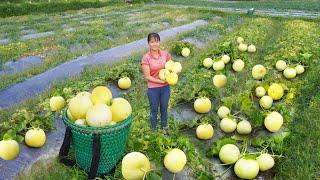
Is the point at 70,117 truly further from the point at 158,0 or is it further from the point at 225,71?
the point at 158,0

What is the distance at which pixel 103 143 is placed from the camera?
4.68 m

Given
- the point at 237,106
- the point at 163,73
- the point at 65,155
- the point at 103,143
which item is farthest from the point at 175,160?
the point at 237,106

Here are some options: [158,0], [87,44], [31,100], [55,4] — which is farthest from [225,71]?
[158,0]

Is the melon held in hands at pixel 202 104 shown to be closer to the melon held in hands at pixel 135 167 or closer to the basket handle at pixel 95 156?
the basket handle at pixel 95 156

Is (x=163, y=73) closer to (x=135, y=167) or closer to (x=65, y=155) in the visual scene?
(x=65, y=155)

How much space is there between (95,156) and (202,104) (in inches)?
127

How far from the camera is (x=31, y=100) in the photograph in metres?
8.33

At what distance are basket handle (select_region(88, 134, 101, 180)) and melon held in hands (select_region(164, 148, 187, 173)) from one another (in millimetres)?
658

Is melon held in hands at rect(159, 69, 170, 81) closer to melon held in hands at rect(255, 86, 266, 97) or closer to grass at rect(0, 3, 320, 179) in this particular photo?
grass at rect(0, 3, 320, 179)

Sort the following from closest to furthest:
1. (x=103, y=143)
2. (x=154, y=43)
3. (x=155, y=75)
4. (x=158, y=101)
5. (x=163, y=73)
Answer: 1. (x=103, y=143)
2. (x=154, y=43)
3. (x=163, y=73)
4. (x=155, y=75)
5. (x=158, y=101)

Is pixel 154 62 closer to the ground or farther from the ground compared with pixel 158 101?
farther from the ground

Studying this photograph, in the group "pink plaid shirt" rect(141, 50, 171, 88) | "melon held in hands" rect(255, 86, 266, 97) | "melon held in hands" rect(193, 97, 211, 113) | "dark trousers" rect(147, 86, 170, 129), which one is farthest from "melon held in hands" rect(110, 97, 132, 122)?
"melon held in hands" rect(255, 86, 266, 97)

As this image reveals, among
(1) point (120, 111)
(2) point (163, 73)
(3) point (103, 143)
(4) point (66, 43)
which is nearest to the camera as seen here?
(3) point (103, 143)

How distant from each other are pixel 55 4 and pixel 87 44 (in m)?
17.0
